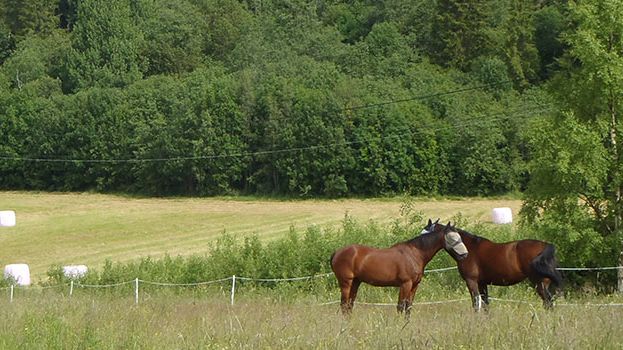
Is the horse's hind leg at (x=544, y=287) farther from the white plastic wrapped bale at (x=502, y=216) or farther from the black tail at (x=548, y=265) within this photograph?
the white plastic wrapped bale at (x=502, y=216)

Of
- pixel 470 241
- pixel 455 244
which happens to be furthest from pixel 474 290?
pixel 455 244

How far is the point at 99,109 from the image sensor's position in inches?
2835

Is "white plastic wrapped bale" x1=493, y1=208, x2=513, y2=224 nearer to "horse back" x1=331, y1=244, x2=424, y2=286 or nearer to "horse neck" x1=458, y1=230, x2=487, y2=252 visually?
"horse neck" x1=458, y1=230, x2=487, y2=252

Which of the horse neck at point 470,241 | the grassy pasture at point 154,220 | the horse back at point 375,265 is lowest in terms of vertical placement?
the grassy pasture at point 154,220

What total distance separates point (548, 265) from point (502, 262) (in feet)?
2.40

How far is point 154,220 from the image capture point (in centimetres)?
4944

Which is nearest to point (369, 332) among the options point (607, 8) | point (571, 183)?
point (571, 183)

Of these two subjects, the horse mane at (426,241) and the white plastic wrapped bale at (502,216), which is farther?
the white plastic wrapped bale at (502,216)

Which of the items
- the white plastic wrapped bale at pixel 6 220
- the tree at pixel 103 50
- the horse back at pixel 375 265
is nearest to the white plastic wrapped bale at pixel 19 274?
the white plastic wrapped bale at pixel 6 220

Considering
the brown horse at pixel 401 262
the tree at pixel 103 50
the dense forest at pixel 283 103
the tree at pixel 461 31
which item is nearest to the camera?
the brown horse at pixel 401 262

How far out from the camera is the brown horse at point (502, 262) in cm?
1490

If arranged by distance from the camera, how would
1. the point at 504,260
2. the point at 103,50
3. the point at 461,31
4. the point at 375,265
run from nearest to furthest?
1. the point at 375,265
2. the point at 504,260
3. the point at 461,31
4. the point at 103,50

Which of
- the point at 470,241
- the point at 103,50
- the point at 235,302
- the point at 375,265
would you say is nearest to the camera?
the point at 375,265

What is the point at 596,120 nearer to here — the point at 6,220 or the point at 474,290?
the point at 474,290
